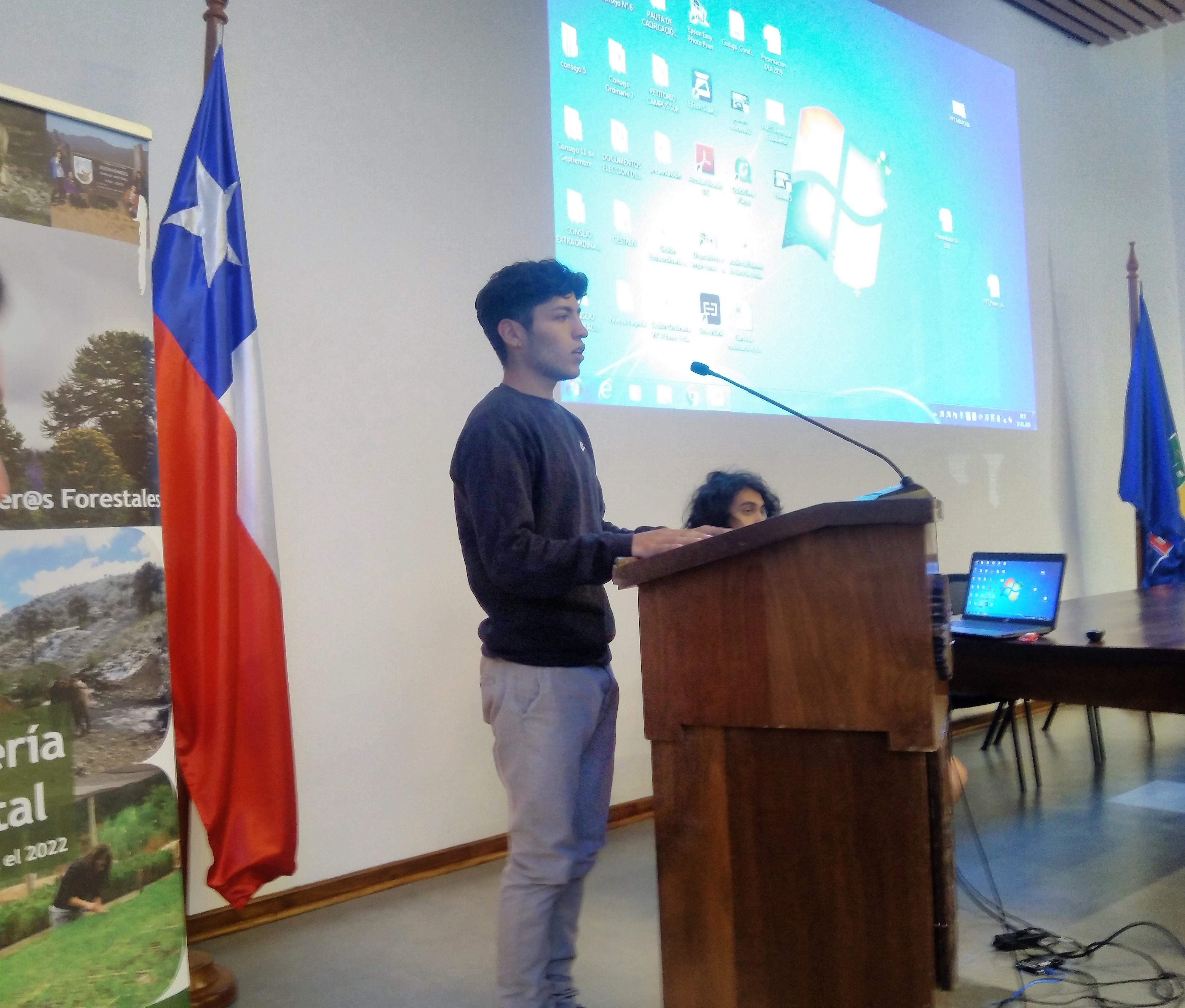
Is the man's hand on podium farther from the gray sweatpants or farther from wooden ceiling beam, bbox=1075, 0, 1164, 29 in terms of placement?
wooden ceiling beam, bbox=1075, 0, 1164, 29

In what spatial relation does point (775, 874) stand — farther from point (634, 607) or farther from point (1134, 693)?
point (634, 607)

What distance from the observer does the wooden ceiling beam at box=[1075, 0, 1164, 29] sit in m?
5.41

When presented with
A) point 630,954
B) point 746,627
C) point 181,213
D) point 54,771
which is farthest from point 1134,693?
point 181,213

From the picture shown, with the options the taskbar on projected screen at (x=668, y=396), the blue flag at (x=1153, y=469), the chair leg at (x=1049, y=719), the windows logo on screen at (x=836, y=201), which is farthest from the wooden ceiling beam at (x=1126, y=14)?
the chair leg at (x=1049, y=719)

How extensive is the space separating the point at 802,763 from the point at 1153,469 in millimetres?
4951

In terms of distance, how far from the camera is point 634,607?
3422mm

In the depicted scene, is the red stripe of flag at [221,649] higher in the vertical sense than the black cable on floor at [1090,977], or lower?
higher

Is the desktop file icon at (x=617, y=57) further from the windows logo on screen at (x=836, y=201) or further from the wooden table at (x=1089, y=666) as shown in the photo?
the wooden table at (x=1089, y=666)

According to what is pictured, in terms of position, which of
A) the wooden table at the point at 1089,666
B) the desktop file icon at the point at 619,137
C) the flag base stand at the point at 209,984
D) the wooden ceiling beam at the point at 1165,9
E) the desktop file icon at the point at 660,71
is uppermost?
the wooden ceiling beam at the point at 1165,9

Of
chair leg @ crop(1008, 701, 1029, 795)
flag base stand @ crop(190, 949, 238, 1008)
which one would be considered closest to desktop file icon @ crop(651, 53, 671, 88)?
chair leg @ crop(1008, 701, 1029, 795)

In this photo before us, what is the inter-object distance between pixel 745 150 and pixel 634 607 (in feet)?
5.72

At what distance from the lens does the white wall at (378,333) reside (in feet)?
8.66

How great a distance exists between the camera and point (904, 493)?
55.7 inches

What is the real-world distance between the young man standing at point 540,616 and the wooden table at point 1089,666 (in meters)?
0.88
